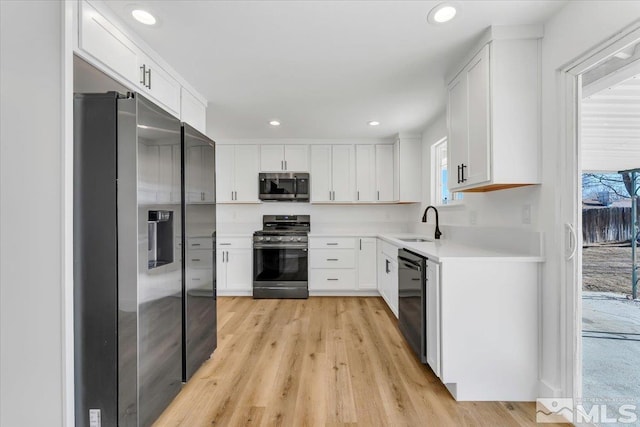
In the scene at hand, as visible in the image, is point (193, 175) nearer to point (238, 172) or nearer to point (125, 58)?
point (125, 58)

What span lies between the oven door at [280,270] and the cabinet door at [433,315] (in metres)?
2.25

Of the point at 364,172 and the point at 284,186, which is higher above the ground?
the point at 364,172

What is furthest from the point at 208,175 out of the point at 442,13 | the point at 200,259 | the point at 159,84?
the point at 442,13

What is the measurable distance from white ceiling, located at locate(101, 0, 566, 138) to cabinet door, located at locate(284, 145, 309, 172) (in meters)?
1.16

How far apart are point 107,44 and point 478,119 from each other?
2311 mm

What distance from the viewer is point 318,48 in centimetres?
193

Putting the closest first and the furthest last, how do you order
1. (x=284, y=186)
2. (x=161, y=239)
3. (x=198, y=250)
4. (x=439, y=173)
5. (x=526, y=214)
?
(x=161, y=239) → (x=526, y=214) → (x=198, y=250) → (x=439, y=173) → (x=284, y=186)

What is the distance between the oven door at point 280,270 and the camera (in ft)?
13.1

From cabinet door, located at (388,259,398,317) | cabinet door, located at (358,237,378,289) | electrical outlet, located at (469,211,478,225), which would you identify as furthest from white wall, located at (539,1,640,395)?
cabinet door, located at (358,237,378,289)

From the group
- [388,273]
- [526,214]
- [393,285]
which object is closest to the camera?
[526,214]

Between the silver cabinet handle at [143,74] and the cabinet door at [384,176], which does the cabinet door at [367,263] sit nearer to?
the cabinet door at [384,176]

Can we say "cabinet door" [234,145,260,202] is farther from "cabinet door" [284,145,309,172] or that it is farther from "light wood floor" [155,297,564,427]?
"light wood floor" [155,297,564,427]

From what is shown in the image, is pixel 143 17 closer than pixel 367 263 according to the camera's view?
Yes

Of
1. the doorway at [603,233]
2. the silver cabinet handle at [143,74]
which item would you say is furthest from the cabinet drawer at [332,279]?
the silver cabinet handle at [143,74]
